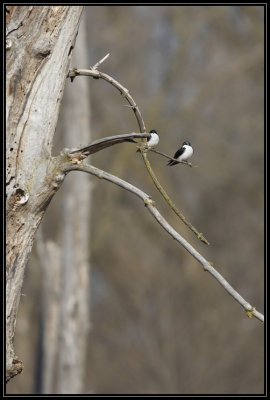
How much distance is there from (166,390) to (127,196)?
15.6 ft

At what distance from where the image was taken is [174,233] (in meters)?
3.20

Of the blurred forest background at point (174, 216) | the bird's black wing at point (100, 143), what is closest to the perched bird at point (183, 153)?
the bird's black wing at point (100, 143)

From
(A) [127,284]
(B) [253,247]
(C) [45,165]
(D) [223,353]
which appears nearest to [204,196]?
(B) [253,247]

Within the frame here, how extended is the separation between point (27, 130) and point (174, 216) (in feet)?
38.9

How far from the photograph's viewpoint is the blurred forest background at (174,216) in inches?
550

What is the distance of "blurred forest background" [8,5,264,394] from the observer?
13961mm

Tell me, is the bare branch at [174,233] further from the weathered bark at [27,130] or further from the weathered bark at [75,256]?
the weathered bark at [75,256]

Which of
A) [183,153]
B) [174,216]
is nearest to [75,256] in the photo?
[174,216]

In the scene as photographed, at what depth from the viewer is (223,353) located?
13.8m

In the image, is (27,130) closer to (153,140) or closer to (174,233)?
(153,140)

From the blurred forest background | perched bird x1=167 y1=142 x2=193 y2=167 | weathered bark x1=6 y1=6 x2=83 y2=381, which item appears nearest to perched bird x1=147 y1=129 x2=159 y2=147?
perched bird x1=167 y1=142 x2=193 y2=167

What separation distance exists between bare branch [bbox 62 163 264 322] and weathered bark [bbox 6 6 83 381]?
0.51 ft

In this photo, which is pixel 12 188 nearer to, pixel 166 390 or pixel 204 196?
pixel 166 390

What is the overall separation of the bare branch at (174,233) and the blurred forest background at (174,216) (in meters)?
10.6
